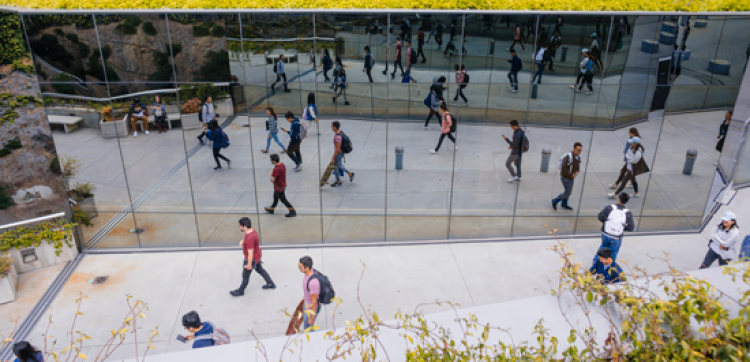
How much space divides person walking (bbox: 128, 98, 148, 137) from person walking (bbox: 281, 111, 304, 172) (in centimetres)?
234

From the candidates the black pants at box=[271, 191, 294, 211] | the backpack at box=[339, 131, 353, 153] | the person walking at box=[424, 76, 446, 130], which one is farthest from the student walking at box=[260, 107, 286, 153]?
the person walking at box=[424, 76, 446, 130]

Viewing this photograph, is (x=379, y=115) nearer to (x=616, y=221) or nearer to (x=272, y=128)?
(x=272, y=128)

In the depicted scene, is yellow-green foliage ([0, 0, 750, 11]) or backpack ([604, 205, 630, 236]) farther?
yellow-green foliage ([0, 0, 750, 11])

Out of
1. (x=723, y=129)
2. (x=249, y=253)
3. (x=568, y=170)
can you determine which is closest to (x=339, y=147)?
(x=249, y=253)

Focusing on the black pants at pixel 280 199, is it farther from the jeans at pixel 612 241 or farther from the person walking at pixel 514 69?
the jeans at pixel 612 241

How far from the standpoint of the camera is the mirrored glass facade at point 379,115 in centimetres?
886

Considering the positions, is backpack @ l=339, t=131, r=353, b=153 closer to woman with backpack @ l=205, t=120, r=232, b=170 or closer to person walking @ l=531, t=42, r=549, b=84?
woman with backpack @ l=205, t=120, r=232, b=170

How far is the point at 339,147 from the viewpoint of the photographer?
9.68 m

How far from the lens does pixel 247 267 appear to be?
8.10m

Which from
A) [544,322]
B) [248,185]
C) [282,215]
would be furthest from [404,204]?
[544,322]

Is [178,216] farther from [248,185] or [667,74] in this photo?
[667,74]

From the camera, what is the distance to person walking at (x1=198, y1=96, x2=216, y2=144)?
9.16 m

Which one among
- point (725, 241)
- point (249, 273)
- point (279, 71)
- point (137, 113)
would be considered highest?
point (279, 71)

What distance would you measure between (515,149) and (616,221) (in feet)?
7.40
